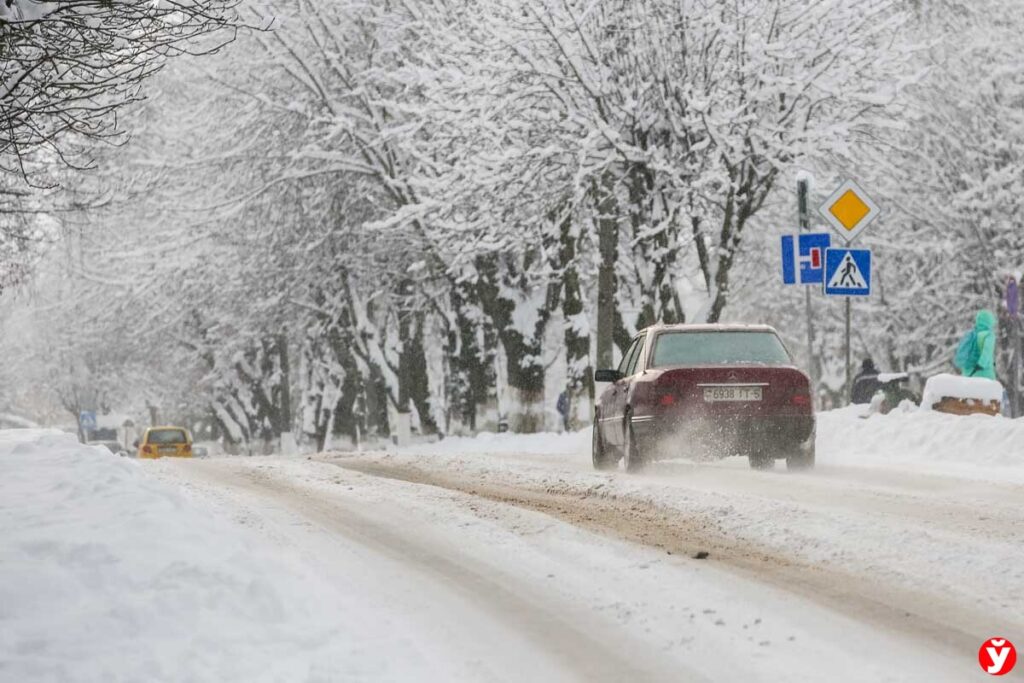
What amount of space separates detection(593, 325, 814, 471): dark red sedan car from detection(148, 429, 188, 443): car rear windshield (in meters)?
30.0

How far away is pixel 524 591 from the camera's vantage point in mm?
8000

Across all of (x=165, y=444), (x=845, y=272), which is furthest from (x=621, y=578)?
(x=165, y=444)

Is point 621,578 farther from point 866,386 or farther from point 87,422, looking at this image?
point 87,422

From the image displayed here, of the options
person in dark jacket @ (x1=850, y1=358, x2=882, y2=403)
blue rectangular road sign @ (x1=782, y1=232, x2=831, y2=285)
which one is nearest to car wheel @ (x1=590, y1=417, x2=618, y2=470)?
blue rectangular road sign @ (x1=782, y1=232, x2=831, y2=285)

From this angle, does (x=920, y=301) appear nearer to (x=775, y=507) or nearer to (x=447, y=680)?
(x=775, y=507)

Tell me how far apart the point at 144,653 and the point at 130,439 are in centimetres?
8644

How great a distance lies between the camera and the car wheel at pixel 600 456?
54.6 feet

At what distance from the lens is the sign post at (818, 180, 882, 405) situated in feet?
62.6

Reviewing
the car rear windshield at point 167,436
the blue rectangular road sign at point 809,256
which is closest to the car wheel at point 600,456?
the blue rectangular road sign at point 809,256

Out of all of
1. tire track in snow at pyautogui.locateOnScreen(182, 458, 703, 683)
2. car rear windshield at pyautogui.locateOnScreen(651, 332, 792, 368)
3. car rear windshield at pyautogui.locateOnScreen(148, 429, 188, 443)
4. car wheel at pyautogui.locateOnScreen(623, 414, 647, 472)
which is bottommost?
tire track in snow at pyautogui.locateOnScreen(182, 458, 703, 683)

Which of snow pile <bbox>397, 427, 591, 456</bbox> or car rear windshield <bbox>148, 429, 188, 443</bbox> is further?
car rear windshield <bbox>148, 429, 188, 443</bbox>

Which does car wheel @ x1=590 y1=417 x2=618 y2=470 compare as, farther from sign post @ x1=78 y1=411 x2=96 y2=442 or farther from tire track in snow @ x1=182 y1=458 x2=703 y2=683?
sign post @ x1=78 y1=411 x2=96 y2=442

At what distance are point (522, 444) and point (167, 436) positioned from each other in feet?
69.2

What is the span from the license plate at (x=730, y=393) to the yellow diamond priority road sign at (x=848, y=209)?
590 cm
